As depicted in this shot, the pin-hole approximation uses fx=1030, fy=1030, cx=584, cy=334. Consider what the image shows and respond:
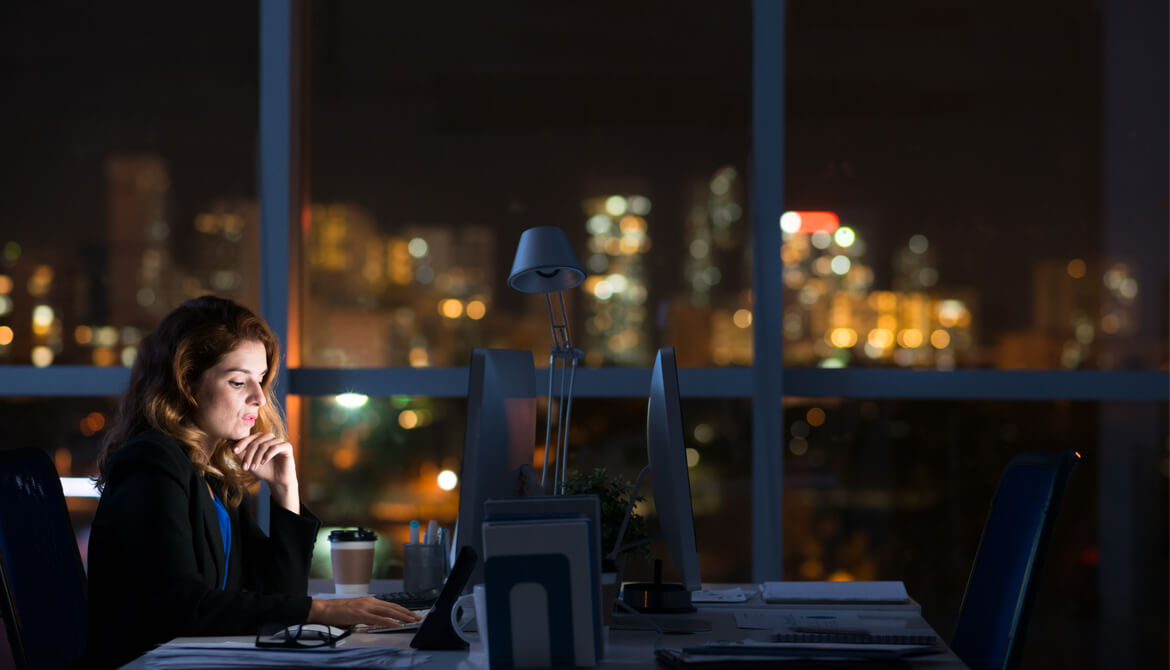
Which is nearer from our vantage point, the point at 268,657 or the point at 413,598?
the point at 268,657

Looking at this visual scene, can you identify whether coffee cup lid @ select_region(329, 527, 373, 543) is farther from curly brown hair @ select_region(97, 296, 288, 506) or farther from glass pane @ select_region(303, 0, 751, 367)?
glass pane @ select_region(303, 0, 751, 367)

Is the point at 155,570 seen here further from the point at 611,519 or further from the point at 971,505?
the point at 971,505

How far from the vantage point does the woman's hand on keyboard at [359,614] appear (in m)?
Answer: 1.77

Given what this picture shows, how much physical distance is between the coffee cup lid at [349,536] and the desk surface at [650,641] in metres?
0.45

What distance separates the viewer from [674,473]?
161cm

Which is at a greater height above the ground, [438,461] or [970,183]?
[970,183]

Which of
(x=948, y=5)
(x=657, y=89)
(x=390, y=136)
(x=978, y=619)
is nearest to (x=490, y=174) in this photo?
(x=390, y=136)

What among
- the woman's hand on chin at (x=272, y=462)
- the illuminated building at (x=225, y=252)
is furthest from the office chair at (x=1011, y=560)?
the illuminated building at (x=225, y=252)

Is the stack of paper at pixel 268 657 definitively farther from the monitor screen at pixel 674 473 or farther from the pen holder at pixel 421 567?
the pen holder at pixel 421 567

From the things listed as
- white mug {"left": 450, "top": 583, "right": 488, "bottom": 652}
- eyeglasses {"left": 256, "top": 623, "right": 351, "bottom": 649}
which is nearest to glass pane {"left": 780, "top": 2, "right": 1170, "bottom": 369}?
white mug {"left": 450, "top": 583, "right": 488, "bottom": 652}

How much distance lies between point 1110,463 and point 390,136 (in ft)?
8.68

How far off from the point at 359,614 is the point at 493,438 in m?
0.40

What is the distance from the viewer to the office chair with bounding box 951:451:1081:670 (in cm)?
177

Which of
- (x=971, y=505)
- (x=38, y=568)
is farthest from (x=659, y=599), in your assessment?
(x=971, y=505)
